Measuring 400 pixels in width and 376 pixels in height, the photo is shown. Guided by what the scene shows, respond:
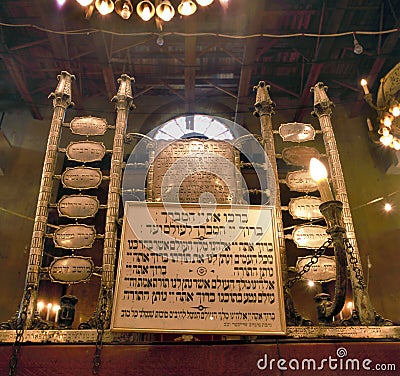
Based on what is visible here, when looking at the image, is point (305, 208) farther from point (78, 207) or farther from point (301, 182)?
point (78, 207)

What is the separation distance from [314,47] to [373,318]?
7.39 m

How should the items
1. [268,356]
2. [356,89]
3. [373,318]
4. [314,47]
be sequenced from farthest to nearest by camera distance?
[356,89], [314,47], [373,318], [268,356]

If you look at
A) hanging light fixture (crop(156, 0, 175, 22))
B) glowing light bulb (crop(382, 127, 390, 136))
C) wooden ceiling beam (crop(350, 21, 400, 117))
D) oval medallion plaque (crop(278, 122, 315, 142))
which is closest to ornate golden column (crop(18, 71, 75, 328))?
hanging light fixture (crop(156, 0, 175, 22))

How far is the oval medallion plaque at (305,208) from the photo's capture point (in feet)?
14.1

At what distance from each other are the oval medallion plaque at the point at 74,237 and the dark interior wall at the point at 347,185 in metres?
4.68

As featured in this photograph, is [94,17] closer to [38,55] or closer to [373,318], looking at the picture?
[38,55]

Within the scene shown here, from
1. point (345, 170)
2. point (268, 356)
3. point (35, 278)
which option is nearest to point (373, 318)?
point (268, 356)

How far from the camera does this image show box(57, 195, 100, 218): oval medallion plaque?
13.8 feet

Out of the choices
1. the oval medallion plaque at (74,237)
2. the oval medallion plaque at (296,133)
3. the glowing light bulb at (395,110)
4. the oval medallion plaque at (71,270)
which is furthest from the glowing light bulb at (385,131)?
the oval medallion plaque at (71,270)

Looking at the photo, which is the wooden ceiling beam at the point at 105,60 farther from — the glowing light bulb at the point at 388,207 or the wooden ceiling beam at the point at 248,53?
→ the glowing light bulb at the point at 388,207

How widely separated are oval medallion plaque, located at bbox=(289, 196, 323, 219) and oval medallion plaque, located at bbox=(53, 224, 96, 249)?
228cm

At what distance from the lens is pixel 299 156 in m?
4.69

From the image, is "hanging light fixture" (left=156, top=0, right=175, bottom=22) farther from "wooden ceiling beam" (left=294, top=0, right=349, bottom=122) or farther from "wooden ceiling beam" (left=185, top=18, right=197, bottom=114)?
"wooden ceiling beam" (left=294, top=0, right=349, bottom=122)

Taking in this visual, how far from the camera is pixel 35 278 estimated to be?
3721 mm
